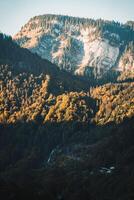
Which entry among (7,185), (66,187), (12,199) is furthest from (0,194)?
(66,187)

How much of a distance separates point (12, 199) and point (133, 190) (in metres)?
95.5

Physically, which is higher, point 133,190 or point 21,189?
point 21,189

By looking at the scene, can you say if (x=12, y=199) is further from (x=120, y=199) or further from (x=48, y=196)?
(x=120, y=199)

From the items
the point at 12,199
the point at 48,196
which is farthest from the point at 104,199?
the point at 12,199

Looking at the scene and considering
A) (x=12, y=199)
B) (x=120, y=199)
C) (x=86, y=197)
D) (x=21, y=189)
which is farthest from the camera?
(x=120, y=199)

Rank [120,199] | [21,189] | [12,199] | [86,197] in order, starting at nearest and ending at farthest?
[12,199], [21,189], [86,197], [120,199]

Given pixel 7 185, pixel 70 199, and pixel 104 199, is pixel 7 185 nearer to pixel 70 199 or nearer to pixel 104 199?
pixel 70 199

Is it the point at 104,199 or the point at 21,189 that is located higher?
the point at 21,189

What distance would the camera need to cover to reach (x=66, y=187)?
19662 centimetres

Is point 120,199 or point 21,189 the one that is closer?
point 21,189

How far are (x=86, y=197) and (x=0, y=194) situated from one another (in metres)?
47.6

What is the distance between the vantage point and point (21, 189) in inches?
4729

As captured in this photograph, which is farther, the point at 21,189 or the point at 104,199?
the point at 104,199

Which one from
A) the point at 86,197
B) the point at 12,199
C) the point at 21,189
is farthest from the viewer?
the point at 86,197
